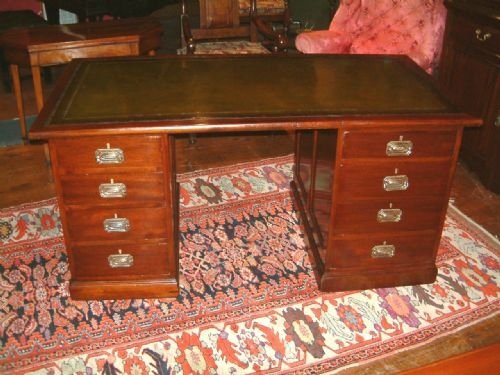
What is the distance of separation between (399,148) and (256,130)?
2.20 feet

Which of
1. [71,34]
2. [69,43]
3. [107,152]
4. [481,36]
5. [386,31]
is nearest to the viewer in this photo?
[107,152]

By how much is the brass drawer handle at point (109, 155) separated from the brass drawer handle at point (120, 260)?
1.59ft

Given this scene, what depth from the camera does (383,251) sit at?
8.78ft

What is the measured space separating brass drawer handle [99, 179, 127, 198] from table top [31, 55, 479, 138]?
0.30m

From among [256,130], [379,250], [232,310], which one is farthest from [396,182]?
[232,310]

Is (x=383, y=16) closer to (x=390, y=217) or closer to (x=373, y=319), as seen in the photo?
(x=390, y=217)

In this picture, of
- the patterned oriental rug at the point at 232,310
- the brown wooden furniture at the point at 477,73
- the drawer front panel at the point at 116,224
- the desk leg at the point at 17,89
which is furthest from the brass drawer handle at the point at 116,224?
the brown wooden furniture at the point at 477,73

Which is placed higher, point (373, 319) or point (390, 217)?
point (390, 217)

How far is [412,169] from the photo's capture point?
2473 mm

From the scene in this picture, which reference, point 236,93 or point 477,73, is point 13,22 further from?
point 477,73

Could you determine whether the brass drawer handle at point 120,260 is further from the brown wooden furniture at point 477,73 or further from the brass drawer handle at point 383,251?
the brown wooden furniture at point 477,73

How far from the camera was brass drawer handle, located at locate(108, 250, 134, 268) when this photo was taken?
8.51 ft

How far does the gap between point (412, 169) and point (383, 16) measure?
2111 mm

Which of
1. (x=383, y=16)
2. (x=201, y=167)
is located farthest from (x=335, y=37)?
(x=201, y=167)
